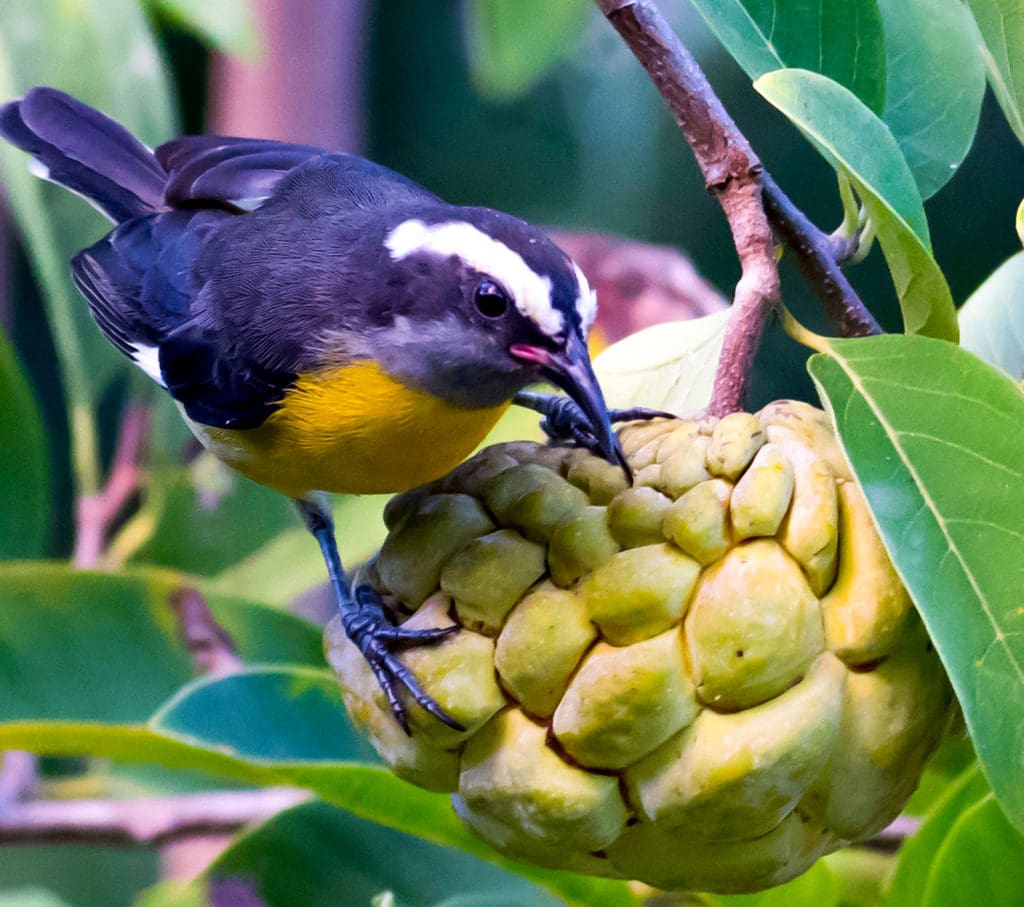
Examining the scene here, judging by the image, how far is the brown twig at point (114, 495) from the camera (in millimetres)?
1240

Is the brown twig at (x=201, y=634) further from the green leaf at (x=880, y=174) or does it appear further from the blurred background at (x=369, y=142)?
the green leaf at (x=880, y=174)

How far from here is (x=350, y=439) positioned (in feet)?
1.96

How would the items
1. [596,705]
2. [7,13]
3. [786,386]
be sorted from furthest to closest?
[7,13]
[786,386]
[596,705]

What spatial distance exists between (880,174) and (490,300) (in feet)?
0.68

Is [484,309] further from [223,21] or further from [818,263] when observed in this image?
[223,21]

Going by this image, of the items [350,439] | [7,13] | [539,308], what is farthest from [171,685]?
[7,13]

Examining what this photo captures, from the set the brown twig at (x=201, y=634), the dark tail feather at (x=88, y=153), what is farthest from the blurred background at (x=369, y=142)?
the dark tail feather at (x=88, y=153)

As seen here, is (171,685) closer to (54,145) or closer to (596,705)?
(54,145)

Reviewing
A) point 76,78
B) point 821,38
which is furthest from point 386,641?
point 76,78

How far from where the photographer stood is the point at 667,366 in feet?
1.89

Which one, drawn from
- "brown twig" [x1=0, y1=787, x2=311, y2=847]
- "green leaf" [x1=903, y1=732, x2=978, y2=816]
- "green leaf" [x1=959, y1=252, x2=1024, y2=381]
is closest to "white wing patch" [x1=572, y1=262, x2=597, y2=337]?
"green leaf" [x1=959, y1=252, x2=1024, y2=381]

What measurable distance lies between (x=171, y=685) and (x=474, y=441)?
0.41 metres

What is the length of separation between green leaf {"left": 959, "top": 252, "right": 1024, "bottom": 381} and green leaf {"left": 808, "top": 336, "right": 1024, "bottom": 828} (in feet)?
0.70

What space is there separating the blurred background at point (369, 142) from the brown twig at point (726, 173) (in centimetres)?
63
